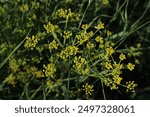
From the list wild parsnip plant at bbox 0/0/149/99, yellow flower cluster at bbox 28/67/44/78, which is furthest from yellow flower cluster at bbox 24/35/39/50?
yellow flower cluster at bbox 28/67/44/78

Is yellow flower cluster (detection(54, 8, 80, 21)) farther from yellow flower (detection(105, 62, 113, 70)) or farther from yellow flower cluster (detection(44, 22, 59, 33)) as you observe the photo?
yellow flower (detection(105, 62, 113, 70))

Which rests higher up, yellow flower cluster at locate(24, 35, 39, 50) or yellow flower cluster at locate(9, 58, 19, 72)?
yellow flower cluster at locate(24, 35, 39, 50)

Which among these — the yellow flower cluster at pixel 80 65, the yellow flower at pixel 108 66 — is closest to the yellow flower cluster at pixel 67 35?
the yellow flower cluster at pixel 80 65

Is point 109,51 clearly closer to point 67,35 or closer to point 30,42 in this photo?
point 67,35

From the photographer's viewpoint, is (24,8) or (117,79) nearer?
(117,79)

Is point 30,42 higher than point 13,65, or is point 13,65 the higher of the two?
point 30,42

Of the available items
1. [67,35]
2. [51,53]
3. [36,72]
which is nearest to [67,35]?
[67,35]

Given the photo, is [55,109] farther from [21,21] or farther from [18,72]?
[21,21]

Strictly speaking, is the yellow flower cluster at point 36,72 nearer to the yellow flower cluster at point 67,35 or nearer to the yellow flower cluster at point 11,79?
the yellow flower cluster at point 11,79
